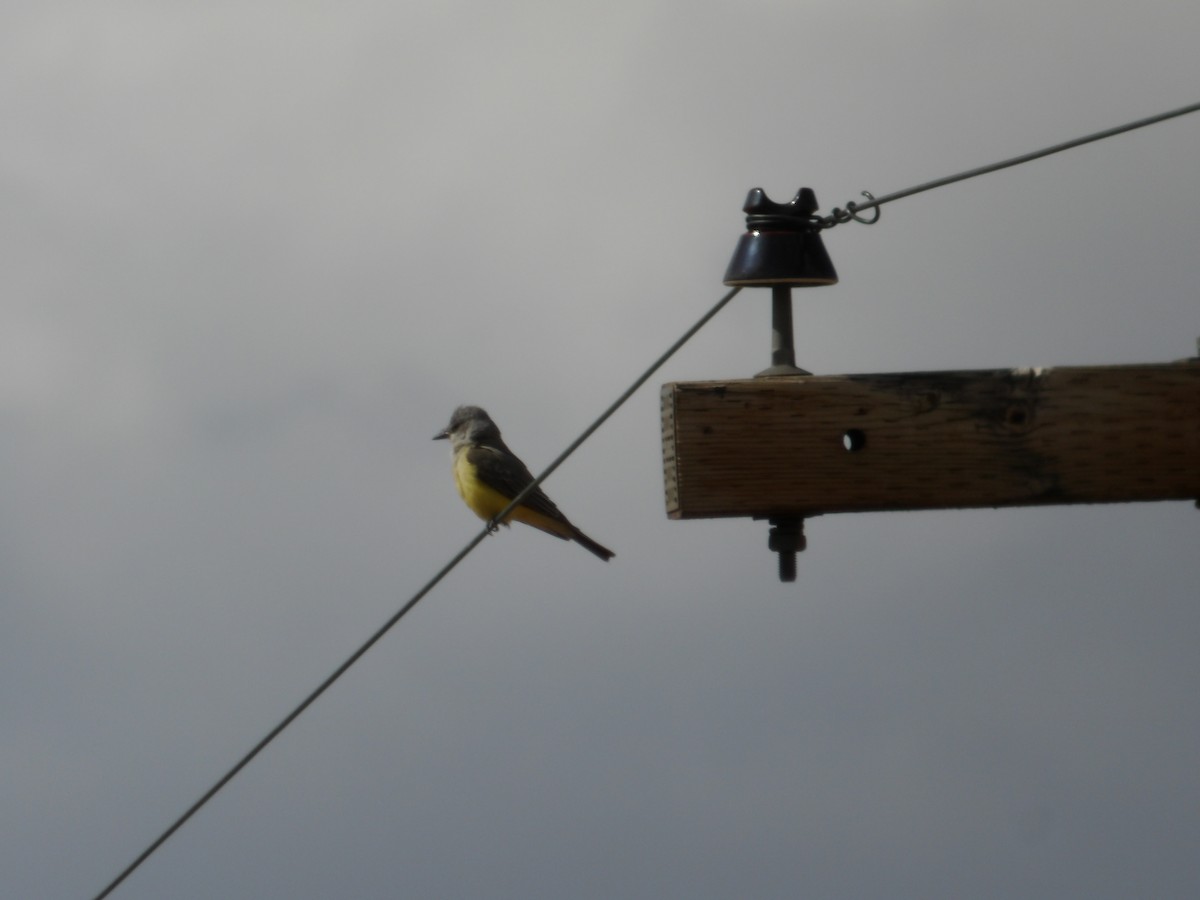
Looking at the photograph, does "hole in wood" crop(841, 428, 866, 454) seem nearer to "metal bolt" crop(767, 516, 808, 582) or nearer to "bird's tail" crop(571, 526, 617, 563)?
"metal bolt" crop(767, 516, 808, 582)

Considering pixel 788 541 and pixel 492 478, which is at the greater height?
pixel 492 478

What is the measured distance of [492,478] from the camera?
491 inches

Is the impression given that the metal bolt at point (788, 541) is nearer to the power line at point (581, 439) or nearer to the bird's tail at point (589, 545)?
the power line at point (581, 439)

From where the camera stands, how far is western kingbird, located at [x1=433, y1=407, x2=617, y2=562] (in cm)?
1208

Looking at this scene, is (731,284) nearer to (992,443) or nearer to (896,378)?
(896,378)

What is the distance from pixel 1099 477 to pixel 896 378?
58 cm

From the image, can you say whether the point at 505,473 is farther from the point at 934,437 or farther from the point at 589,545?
the point at 934,437

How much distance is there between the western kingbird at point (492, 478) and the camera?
1208 cm

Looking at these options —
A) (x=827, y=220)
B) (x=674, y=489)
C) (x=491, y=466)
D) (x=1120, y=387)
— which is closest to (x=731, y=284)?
(x=827, y=220)

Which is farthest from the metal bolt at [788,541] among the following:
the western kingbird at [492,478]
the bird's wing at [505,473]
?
the bird's wing at [505,473]

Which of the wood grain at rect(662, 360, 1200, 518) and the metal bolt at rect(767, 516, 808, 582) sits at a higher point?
the wood grain at rect(662, 360, 1200, 518)

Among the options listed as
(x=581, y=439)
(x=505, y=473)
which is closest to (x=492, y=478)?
(x=505, y=473)

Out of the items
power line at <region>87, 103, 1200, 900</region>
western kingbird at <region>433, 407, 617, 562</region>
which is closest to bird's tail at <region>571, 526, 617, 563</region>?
western kingbird at <region>433, 407, 617, 562</region>

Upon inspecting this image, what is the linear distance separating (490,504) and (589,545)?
0.82m
